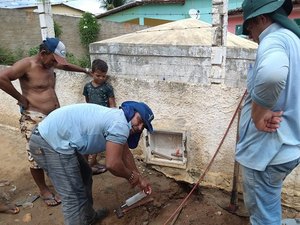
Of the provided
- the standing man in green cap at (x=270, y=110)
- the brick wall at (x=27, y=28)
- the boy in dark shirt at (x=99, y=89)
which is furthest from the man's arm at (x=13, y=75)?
the brick wall at (x=27, y=28)

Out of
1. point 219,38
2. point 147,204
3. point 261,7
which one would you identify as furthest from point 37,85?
point 261,7

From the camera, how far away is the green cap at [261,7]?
182 centimetres

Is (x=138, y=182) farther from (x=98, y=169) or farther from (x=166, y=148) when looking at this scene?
(x=98, y=169)

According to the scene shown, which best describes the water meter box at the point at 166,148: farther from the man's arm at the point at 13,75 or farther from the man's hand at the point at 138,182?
the man's arm at the point at 13,75

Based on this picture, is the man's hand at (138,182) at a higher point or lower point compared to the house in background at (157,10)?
lower

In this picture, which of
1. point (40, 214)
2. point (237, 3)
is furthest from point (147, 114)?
point (237, 3)

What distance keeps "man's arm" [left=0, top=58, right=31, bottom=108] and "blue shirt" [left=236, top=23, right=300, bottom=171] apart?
7.91 feet

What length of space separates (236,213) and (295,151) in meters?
1.56

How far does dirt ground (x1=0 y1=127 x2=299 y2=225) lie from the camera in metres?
3.28

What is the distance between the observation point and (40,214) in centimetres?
349

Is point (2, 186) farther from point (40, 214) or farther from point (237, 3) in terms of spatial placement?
point (237, 3)

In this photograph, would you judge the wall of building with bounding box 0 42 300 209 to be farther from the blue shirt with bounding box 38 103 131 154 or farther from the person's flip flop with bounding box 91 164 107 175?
the blue shirt with bounding box 38 103 131 154

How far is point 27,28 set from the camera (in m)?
15.2

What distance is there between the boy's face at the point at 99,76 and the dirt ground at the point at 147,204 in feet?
3.68
